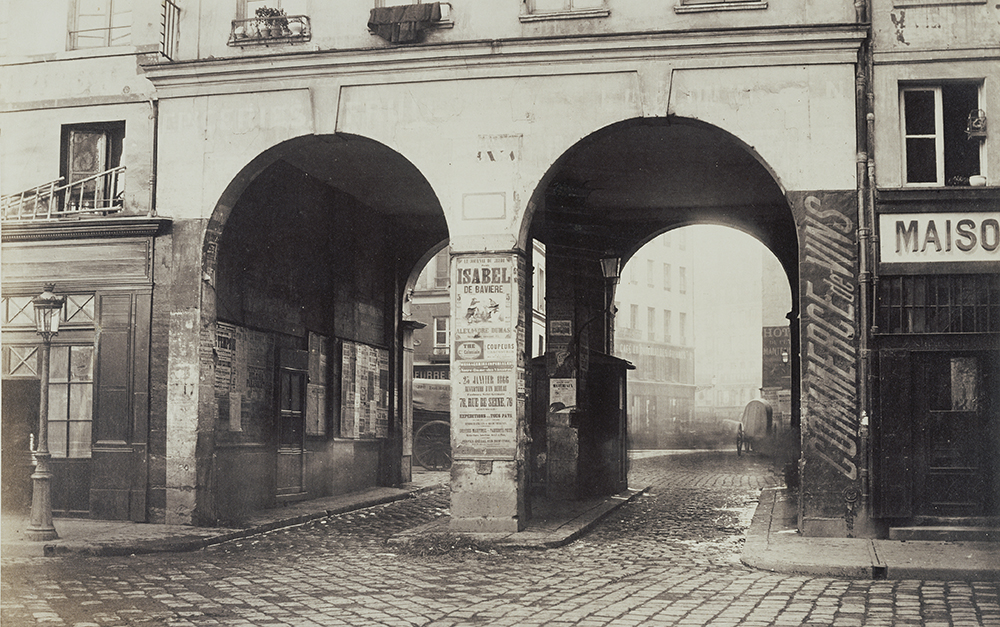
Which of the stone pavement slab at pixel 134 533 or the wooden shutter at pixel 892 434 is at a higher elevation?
the wooden shutter at pixel 892 434

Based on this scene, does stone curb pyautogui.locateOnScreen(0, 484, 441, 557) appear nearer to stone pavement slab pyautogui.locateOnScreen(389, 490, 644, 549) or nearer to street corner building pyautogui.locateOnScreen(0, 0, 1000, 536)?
street corner building pyautogui.locateOnScreen(0, 0, 1000, 536)

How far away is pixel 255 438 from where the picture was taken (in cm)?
1563

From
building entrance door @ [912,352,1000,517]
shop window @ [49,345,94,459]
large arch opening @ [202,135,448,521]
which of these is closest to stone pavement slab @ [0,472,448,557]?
large arch opening @ [202,135,448,521]

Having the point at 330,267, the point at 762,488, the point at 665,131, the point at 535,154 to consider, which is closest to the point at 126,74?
the point at 330,267

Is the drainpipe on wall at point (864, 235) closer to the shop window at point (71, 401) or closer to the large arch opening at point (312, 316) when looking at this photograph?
the large arch opening at point (312, 316)

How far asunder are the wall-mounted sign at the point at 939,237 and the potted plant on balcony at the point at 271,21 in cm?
830

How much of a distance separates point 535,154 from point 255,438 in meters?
6.30

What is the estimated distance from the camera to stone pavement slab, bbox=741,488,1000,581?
9.91m

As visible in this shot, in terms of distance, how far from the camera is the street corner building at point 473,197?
1234 centimetres

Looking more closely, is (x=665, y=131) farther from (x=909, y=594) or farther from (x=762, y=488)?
(x=762, y=488)

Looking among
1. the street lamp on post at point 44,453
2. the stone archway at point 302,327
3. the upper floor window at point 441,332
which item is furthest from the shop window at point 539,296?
the street lamp on post at point 44,453

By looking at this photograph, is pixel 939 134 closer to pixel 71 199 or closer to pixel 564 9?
pixel 564 9

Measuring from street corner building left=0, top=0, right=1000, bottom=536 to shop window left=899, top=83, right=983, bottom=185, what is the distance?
1.4 inches

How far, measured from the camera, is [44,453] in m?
12.0
